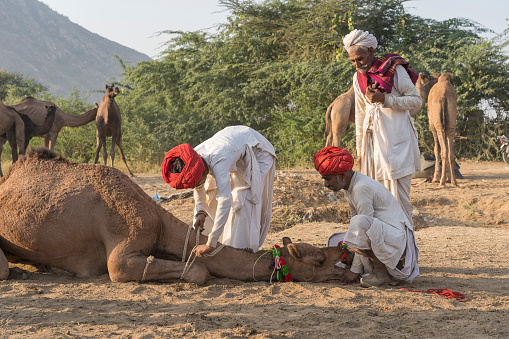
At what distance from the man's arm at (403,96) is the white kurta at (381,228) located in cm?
77

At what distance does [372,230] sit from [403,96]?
53.1 inches

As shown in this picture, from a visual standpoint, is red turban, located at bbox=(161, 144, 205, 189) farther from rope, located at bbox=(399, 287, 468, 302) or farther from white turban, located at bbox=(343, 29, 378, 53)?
rope, located at bbox=(399, 287, 468, 302)

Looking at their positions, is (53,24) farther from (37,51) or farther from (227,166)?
(227,166)

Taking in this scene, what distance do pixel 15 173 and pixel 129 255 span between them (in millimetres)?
1477

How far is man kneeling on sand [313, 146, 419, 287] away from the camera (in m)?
4.01

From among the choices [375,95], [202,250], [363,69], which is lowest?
[202,250]

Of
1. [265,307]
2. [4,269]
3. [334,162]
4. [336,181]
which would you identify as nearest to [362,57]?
[334,162]

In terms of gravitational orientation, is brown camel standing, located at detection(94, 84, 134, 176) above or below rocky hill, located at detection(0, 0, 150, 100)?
below

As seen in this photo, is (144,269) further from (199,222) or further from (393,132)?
(393,132)

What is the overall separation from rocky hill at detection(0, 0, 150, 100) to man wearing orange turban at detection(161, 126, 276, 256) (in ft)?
282

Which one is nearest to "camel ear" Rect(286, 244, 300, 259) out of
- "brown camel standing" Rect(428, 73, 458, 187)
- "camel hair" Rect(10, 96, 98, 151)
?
"brown camel standing" Rect(428, 73, 458, 187)

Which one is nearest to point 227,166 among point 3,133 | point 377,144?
point 377,144

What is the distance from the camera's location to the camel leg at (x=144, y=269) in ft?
13.4

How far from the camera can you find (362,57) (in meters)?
4.54
